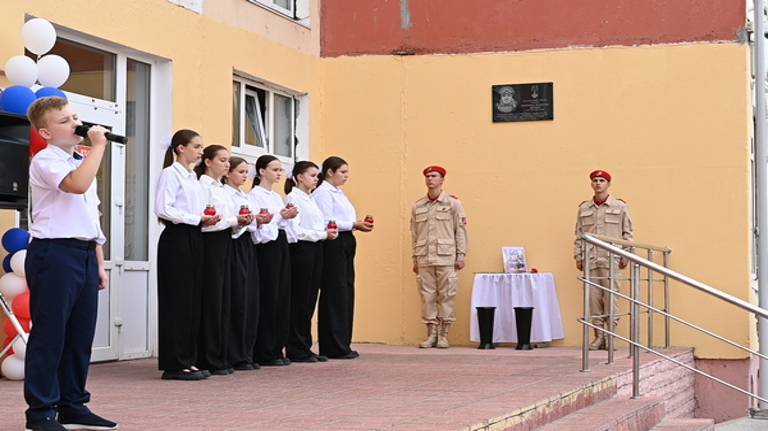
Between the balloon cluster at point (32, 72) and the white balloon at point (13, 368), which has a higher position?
the balloon cluster at point (32, 72)

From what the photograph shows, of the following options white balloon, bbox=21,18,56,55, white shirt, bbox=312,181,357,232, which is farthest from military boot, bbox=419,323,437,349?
white balloon, bbox=21,18,56,55

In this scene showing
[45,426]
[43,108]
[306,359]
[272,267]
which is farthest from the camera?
[306,359]

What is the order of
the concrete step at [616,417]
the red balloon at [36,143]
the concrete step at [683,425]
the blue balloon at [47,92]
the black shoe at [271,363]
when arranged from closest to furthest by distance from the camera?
the concrete step at [616,417] < the red balloon at [36,143] < the blue balloon at [47,92] < the concrete step at [683,425] < the black shoe at [271,363]

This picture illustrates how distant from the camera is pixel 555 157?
12.3 m

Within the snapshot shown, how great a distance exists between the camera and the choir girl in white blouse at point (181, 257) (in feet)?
25.2

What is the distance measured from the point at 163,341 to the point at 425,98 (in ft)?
18.1

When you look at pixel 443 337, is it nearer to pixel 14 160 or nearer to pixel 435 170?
pixel 435 170

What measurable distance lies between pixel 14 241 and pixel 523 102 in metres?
6.00

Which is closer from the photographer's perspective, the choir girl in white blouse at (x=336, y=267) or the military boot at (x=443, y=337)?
the choir girl in white blouse at (x=336, y=267)

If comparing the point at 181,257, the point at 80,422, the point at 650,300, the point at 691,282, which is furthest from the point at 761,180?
the point at 80,422

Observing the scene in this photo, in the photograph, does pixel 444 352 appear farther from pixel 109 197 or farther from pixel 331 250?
pixel 109 197

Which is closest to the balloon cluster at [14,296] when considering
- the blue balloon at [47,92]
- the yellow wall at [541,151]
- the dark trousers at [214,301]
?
the blue balloon at [47,92]

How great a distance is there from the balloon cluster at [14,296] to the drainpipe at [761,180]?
20.6ft

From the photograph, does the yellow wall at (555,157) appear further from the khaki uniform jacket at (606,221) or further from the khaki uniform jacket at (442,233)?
the khaki uniform jacket at (442,233)
